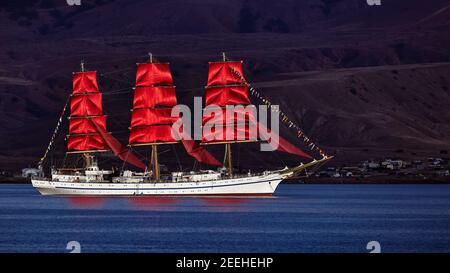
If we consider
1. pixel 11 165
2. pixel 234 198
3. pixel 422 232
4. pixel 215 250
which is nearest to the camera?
pixel 215 250

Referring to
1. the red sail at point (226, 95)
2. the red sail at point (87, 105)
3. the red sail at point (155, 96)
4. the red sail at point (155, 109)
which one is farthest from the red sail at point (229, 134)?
the red sail at point (87, 105)

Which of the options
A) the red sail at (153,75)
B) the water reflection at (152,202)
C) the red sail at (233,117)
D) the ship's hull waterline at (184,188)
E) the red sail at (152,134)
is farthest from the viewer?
the red sail at (152,134)

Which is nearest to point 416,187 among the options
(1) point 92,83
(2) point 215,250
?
(1) point 92,83

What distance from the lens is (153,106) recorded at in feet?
389

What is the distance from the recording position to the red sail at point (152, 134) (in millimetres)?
119625

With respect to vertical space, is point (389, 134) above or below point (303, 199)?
above

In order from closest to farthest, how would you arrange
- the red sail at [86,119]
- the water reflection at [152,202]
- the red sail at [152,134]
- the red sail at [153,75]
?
the water reflection at [152,202], the red sail at [153,75], the red sail at [152,134], the red sail at [86,119]

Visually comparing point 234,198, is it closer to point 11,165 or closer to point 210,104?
point 210,104

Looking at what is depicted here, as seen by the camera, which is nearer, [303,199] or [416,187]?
[303,199]

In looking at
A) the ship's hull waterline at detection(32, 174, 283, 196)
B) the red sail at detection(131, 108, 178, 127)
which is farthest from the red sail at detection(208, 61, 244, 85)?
the ship's hull waterline at detection(32, 174, 283, 196)

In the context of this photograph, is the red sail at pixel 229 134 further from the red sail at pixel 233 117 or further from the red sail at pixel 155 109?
the red sail at pixel 155 109

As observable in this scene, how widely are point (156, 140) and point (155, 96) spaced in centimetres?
462

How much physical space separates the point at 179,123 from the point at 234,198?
11198mm
